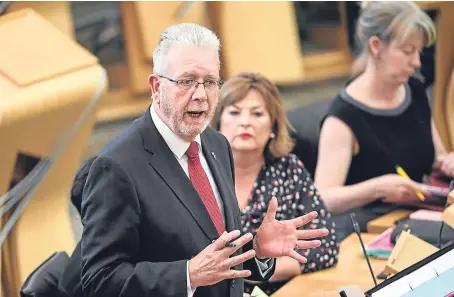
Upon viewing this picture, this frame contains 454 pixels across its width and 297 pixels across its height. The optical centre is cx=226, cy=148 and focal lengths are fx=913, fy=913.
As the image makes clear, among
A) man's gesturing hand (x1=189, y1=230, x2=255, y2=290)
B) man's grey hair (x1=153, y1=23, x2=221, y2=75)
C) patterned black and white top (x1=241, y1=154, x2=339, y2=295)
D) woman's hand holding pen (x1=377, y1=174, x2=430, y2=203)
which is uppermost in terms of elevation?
man's grey hair (x1=153, y1=23, x2=221, y2=75)

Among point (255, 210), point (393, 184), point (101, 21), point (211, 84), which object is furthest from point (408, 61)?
point (101, 21)

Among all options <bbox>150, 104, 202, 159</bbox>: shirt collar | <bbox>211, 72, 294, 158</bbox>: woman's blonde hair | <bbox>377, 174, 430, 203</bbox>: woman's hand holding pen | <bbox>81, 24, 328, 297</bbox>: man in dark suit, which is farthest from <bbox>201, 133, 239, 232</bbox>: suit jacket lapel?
<bbox>377, 174, 430, 203</bbox>: woman's hand holding pen

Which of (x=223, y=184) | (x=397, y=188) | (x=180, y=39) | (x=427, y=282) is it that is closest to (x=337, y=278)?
(x=397, y=188)

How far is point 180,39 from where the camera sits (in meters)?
1.90

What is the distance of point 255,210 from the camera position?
3.01 meters

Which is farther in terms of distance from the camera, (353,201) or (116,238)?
(353,201)

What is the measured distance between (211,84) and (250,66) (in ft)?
12.7

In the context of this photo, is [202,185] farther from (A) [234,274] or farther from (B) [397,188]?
(B) [397,188]

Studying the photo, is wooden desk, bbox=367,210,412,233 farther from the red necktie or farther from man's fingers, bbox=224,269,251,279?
man's fingers, bbox=224,269,251,279

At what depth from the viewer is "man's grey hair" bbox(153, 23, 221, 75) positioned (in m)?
1.91

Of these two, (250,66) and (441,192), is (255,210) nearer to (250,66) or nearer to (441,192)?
(441,192)

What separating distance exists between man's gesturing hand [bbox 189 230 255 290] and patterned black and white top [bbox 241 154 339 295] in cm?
109

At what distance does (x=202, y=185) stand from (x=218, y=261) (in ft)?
0.81

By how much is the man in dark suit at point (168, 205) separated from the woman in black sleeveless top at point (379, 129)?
1.44 m
